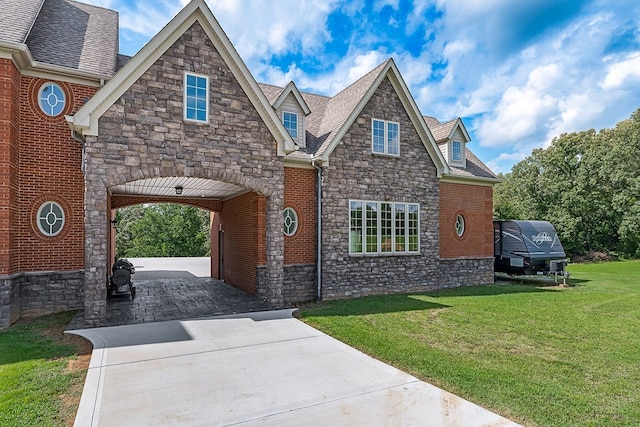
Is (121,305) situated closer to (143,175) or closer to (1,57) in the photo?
(143,175)

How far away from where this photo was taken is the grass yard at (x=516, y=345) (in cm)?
487

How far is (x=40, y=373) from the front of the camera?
5773mm

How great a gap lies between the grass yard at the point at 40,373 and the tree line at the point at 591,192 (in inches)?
1340

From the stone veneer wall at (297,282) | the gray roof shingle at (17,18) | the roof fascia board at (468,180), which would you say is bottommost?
the stone veneer wall at (297,282)

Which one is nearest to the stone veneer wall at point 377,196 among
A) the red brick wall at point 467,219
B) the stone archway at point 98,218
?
the red brick wall at point 467,219

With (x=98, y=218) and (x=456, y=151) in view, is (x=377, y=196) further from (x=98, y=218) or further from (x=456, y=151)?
(x=98, y=218)

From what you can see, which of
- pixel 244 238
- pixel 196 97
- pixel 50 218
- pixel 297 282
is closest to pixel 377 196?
pixel 297 282

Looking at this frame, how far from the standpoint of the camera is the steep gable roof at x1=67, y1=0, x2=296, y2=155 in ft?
28.2

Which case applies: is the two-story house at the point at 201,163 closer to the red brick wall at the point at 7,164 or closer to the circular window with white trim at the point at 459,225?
the red brick wall at the point at 7,164

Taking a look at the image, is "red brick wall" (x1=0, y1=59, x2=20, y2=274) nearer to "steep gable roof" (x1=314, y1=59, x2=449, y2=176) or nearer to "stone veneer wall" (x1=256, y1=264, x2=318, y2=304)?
"stone veneer wall" (x1=256, y1=264, x2=318, y2=304)

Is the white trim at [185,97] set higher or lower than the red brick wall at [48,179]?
higher

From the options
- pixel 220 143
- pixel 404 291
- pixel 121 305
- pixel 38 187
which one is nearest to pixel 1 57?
pixel 38 187

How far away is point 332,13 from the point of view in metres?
12.9

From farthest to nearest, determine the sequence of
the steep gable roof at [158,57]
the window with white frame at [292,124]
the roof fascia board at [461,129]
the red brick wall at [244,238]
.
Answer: the roof fascia board at [461,129]
the window with white frame at [292,124]
the red brick wall at [244,238]
the steep gable roof at [158,57]
